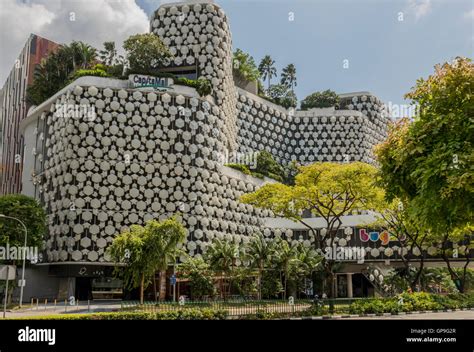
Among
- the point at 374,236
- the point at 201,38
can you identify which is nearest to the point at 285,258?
the point at 374,236

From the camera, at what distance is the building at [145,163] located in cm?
5731

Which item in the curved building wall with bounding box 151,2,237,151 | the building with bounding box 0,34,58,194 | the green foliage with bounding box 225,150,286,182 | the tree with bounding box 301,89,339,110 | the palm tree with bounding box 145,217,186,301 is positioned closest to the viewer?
the palm tree with bounding box 145,217,186,301

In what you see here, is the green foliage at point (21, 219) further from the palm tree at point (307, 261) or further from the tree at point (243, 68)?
the tree at point (243, 68)

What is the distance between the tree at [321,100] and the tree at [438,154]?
88.0 meters

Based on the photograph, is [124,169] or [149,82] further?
[149,82]

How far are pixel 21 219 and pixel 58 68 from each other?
94.3ft

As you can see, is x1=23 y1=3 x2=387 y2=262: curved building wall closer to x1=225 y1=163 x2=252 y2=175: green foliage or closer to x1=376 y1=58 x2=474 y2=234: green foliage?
x1=225 y1=163 x2=252 y2=175: green foliage

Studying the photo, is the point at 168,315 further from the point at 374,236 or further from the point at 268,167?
the point at 268,167

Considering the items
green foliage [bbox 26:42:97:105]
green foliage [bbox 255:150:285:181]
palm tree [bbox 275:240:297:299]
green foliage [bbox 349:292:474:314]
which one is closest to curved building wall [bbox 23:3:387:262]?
green foliage [bbox 26:42:97:105]

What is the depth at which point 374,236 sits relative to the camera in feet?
211

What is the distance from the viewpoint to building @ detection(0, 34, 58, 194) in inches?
3438

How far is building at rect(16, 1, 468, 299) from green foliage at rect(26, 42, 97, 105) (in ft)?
11.6

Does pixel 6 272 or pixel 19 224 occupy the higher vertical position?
pixel 19 224

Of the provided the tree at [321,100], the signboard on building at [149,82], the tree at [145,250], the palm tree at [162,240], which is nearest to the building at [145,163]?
the signboard on building at [149,82]
